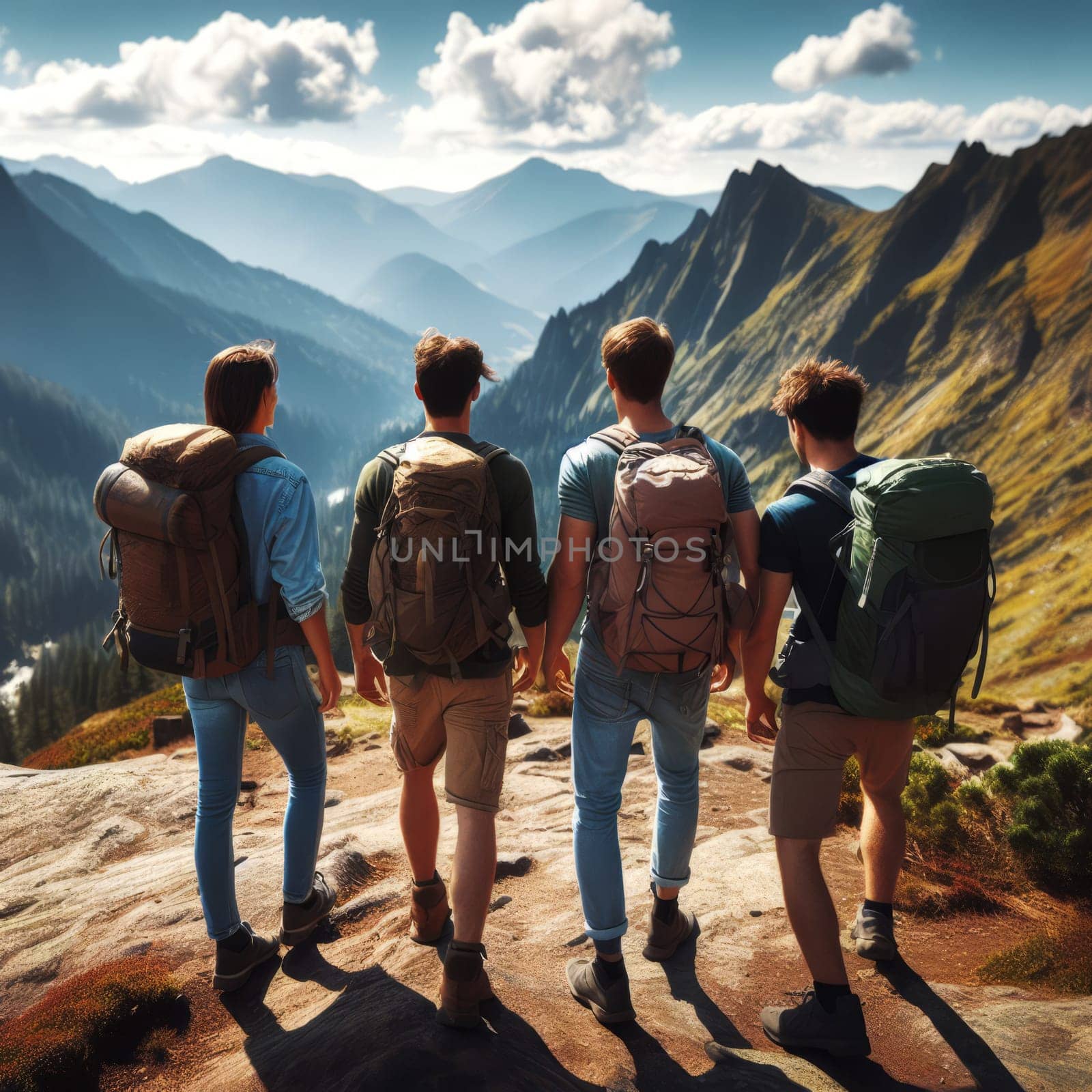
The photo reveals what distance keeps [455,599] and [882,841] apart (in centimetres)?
354

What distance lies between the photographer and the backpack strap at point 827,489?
4.97 metres

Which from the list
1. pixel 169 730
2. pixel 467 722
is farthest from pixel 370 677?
pixel 169 730

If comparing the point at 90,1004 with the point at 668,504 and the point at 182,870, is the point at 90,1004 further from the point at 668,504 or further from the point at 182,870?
the point at 668,504

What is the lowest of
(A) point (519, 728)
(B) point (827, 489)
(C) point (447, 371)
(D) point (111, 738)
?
(D) point (111, 738)

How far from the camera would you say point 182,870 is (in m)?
8.58

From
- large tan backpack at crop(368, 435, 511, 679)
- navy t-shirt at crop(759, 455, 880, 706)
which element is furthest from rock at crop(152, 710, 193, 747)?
navy t-shirt at crop(759, 455, 880, 706)

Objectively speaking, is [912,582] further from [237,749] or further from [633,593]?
[237,749]

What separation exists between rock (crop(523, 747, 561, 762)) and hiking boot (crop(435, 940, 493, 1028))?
25.3 ft

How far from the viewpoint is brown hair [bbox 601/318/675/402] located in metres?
5.02

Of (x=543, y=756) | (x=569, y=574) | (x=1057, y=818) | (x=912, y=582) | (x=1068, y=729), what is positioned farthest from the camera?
(x=1068, y=729)

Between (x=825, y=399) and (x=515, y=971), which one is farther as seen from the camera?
(x=515, y=971)

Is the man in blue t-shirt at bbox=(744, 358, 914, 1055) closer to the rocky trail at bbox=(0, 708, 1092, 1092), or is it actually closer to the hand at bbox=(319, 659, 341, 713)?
the rocky trail at bbox=(0, 708, 1092, 1092)

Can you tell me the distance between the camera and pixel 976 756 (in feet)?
46.0

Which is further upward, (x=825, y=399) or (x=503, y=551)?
(x=825, y=399)
